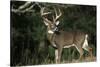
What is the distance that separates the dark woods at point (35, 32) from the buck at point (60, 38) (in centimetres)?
4

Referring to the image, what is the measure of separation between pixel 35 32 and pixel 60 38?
0.29 m

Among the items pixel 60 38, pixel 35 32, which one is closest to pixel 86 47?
pixel 60 38

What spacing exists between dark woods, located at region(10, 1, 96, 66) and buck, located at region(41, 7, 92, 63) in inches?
1.8

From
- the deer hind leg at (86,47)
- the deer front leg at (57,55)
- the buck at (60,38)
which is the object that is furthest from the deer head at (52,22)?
the deer hind leg at (86,47)

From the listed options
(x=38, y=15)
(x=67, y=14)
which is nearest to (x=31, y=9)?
(x=38, y=15)

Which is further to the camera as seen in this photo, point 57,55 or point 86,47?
point 86,47

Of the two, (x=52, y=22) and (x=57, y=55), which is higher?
(x=52, y=22)

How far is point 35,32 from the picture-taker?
2080mm

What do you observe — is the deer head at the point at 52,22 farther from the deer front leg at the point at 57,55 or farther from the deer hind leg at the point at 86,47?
the deer hind leg at the point at 86,47

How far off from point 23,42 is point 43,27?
26 cm

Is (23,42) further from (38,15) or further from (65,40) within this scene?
(65,40)

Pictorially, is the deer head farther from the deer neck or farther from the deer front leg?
the deer front leg

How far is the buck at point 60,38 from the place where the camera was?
2.13 meters

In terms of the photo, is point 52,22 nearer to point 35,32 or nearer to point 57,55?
point 35,32
